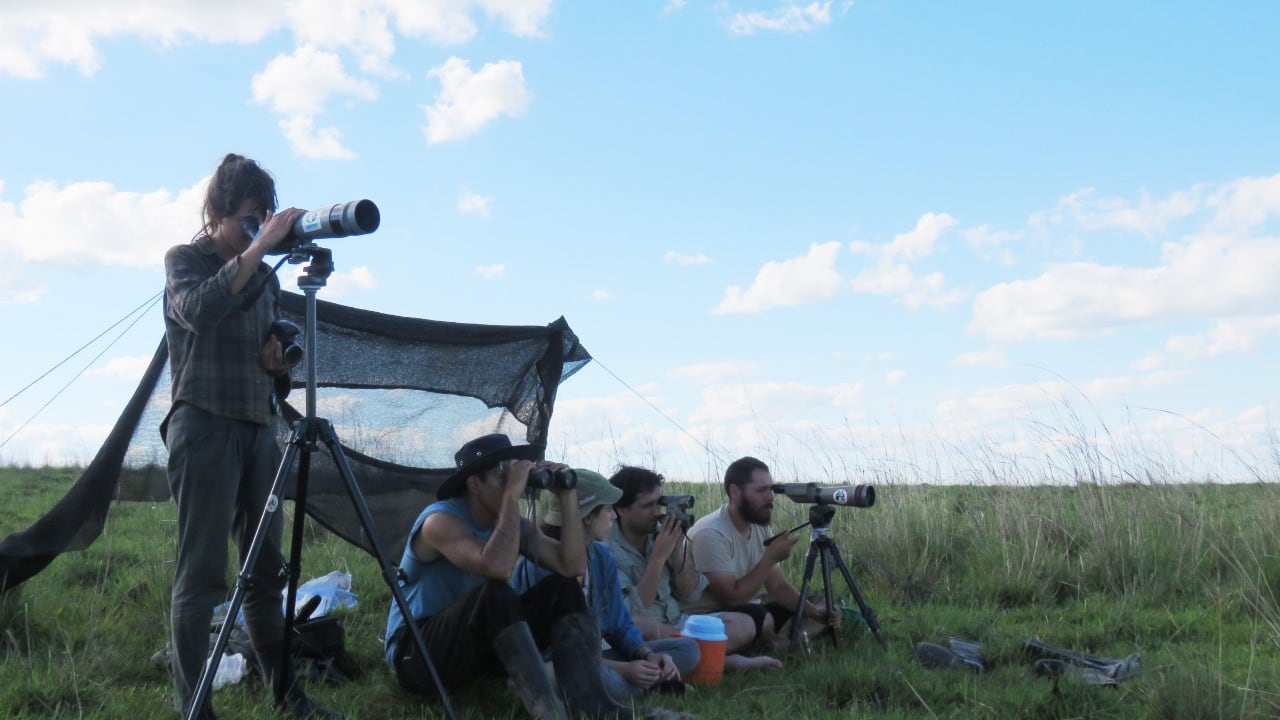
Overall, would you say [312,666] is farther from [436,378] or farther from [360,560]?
[360,560]

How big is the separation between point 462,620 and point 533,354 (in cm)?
213

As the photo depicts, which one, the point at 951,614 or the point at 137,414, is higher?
the point at 137,414

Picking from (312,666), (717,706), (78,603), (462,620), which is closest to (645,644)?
(717,706)

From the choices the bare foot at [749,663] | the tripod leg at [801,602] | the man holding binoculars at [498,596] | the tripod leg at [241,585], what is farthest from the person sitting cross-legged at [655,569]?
the tripod leg at [241,585]

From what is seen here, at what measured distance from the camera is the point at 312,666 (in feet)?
13.9

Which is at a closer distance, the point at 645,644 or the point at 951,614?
the point at 645,644

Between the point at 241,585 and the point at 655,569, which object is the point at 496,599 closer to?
the point at 241,585

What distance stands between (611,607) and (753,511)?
125 cm

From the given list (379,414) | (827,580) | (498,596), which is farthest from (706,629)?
(379,414)

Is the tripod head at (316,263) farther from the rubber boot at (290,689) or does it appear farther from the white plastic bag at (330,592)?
the white plastic bag at (330,592)

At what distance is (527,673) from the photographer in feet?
11.6

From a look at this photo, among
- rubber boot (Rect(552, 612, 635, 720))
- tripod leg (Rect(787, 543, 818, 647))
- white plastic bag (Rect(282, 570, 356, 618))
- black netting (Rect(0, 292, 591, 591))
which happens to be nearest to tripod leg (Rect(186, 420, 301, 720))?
rubber boot (Rect(552, 612, 635, 720))

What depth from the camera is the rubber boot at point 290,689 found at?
139 inches

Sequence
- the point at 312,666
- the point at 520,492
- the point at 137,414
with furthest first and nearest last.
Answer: the point at 137,414, the point at 312,666, the point at 520,492
